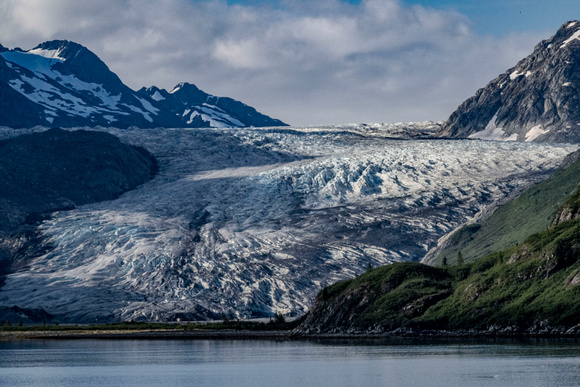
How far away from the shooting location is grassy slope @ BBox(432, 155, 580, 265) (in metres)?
146

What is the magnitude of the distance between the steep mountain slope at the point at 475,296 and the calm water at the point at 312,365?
4287 millimetres

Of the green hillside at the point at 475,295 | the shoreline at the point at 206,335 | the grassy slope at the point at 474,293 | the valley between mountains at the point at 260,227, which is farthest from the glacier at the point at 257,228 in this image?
the grassy slope at the point at 474,293

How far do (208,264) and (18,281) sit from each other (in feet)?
109

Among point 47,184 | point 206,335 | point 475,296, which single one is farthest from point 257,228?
point 475,296

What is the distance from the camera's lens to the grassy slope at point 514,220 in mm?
146000

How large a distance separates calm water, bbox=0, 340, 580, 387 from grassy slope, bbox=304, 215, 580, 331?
4.59m

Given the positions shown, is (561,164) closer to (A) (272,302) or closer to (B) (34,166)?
(A) (272,302)

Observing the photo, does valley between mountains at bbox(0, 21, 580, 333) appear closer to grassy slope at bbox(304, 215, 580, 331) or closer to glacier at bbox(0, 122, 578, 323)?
glacier at bbox(0, 122, 578, 323)

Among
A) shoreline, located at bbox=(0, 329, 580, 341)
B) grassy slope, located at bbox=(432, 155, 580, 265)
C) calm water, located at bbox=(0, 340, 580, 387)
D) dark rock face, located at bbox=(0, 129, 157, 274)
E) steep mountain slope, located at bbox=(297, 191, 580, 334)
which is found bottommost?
calm water, located at bbox=(0, 340, 580, 387)

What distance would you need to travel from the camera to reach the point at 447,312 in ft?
309

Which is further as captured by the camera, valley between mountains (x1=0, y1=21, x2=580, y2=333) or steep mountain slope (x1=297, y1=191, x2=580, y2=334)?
valley between mountains (x1=0, y1=21, x2=580, y2=333)

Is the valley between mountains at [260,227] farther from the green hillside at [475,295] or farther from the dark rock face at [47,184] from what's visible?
the green hillside at [475,295]

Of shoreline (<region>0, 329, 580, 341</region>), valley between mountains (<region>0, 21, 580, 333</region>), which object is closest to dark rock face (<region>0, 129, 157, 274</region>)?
valley between mountains (<region>0, 21, 580, 333</region>)

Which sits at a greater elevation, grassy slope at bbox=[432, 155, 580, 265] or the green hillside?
grassy slope at bbox=[432, 155, 580, 265]
